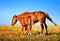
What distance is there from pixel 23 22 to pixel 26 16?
0.59 metres

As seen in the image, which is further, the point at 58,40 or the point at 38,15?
the point at 38,15

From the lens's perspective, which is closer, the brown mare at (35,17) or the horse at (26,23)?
the horse at (26,23)

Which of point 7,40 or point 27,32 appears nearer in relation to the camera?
point 7,40

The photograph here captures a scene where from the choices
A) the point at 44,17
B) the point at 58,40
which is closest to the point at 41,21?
the point at 44,17

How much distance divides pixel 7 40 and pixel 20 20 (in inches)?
216

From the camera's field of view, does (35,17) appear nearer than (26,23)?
No

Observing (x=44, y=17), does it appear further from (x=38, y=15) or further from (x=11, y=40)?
(x=11, y=40)

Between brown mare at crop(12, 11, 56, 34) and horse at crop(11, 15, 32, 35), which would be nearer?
horse at crop(11, 15, 32, 35)

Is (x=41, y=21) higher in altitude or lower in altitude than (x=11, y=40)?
higher

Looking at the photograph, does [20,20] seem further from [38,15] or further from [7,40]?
[7,40]

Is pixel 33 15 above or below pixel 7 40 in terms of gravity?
above

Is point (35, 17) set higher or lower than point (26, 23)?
higher

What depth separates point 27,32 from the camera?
18.7 metres

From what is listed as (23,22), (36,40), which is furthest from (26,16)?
(36,40)
